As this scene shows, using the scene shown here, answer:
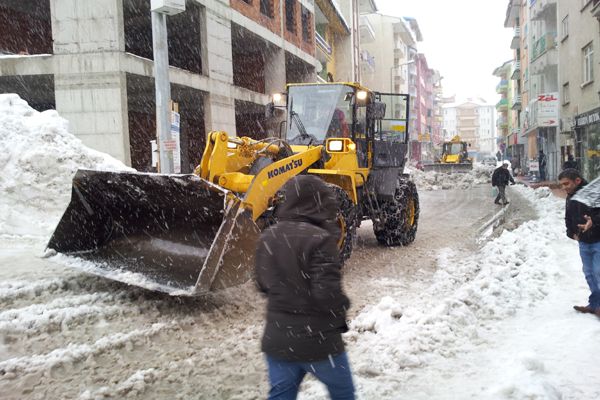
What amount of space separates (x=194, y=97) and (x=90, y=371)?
16719mm

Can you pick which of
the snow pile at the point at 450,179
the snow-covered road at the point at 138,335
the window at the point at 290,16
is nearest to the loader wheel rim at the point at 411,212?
the snow-covered road at the point at 138,335

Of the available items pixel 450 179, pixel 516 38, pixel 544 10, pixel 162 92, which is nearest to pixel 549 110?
pixel 450 179

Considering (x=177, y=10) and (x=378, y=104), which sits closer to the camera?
(x=378, y=104)

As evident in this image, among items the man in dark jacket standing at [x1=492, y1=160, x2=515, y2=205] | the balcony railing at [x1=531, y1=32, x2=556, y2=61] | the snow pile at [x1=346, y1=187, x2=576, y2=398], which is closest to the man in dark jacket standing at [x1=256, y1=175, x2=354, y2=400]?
the snow pile at [x1=346, y1=187, x2=576, y2=398]

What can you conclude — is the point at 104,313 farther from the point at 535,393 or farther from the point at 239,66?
the point at 239,66

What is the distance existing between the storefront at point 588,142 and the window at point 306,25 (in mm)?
14014

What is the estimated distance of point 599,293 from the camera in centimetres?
478

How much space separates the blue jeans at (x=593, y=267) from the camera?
476cm

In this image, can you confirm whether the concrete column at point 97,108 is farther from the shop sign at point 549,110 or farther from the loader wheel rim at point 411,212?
the shop sign at point 549,110

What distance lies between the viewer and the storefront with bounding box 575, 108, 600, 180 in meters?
18.4

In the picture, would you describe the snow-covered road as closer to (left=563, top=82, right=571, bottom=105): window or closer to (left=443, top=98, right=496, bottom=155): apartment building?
(left=563, top=82, right=571, bottom=105): window

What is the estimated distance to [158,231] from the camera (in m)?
6.33

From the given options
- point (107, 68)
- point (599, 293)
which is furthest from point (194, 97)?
point (599, 293)

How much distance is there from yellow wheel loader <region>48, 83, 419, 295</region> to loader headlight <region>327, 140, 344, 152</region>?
0.6 inches
